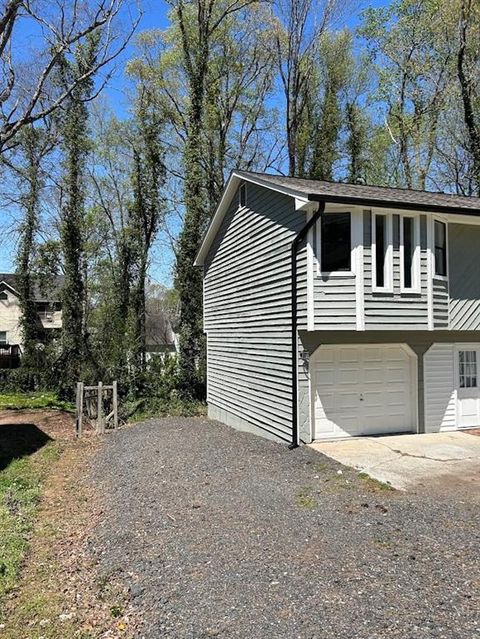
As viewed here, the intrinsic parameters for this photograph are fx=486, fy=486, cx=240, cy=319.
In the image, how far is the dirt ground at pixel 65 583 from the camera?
144 inches

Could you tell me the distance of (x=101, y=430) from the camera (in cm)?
1294

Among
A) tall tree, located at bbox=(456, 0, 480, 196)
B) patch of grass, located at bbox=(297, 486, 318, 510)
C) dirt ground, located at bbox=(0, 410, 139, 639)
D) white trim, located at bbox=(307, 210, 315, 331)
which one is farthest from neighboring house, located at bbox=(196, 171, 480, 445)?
tall tree, located at bbox=(456, 0, 480, 196)

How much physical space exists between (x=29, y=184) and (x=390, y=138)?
57.5ft

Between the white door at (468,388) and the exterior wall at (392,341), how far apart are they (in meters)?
0.31

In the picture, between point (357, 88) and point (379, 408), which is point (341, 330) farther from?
point (357, 88)

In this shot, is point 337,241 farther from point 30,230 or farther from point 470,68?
point 30,230

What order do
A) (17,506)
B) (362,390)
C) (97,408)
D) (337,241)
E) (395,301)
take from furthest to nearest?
1. (97,408)
2. (362,390)
3. (395,301)
4. (337,241)
5. (17,506)

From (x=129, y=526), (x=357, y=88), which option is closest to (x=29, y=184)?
(x=357, y=88)

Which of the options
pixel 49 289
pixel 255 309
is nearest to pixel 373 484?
pixel 255 309

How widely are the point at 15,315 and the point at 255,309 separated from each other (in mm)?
29156

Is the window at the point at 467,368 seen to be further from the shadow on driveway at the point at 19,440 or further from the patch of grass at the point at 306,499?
the shadow on driveway at the point at 19,440

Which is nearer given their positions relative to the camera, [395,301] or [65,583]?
[65,583]

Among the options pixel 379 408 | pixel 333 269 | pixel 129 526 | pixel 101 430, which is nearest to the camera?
pixel 129 526

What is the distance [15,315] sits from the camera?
35.4 metres
